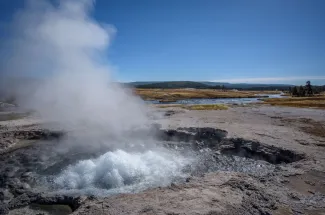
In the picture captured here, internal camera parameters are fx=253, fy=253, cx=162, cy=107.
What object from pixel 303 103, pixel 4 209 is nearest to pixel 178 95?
pixel 303 103

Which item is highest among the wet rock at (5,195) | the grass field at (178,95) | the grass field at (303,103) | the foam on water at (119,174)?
the grass field at (178,95)

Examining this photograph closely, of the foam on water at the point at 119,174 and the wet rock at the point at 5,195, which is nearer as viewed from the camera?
the wet rock at the point at 5,195

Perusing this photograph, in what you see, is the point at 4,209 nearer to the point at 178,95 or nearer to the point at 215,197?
the point at 215,197

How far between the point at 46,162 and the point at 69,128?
6.97 m

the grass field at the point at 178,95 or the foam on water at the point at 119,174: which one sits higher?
the grass field at the point at 178,95

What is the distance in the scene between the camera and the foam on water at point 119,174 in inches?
362

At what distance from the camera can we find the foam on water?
9.20 meters

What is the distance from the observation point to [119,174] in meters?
10.1

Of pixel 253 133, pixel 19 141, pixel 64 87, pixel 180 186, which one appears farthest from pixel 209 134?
pixel 19 141

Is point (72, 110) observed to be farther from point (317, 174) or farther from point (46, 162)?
point (317, 174)

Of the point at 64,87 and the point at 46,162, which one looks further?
the point at 64,87

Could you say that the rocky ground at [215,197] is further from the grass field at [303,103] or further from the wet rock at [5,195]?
the grass field at [303,103]

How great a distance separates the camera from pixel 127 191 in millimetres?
8773

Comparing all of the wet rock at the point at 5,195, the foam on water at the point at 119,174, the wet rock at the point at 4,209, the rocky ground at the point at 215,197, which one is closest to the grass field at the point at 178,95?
the foam on water at the point at 119,174
